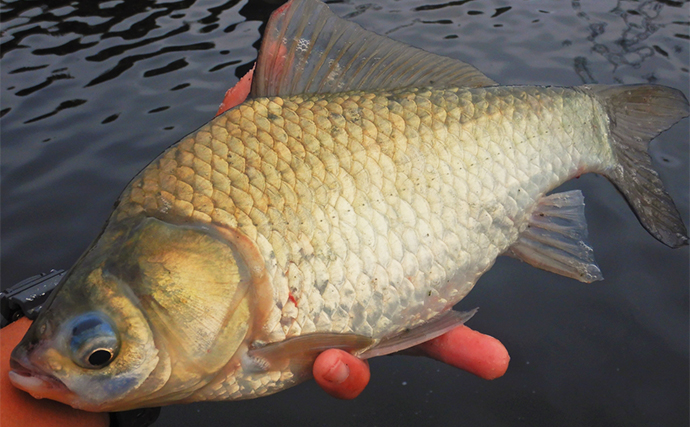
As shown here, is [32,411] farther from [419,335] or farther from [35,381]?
[419,335]

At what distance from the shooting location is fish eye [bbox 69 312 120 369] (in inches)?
53.7

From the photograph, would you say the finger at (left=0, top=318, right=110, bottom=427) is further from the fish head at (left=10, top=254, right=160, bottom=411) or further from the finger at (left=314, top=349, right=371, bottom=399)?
the finger at (left=314, top=349, right=371, bottom=399)

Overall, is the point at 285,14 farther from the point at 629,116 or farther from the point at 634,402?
the point at 634,402

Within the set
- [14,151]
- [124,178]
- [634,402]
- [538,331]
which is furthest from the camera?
[14,151]

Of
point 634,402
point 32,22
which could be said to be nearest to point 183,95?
point 32,22

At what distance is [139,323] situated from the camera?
1.39 metres

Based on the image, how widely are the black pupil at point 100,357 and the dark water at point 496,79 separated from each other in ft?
4.55

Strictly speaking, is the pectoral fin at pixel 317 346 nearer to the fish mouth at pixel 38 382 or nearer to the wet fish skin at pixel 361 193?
the wet fish skin at pixel 361 193

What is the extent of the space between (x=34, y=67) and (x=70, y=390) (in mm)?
5726

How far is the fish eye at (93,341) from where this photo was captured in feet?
4.48

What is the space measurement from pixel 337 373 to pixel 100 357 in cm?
68

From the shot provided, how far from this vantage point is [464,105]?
1.92m

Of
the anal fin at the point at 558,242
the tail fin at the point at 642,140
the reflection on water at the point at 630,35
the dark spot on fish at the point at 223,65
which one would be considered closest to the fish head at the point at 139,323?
the anal fin at the point at 558,242

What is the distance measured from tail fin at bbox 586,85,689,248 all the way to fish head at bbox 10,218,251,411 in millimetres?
1713
